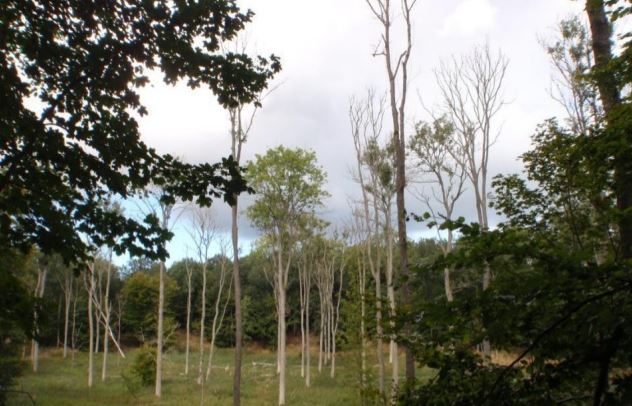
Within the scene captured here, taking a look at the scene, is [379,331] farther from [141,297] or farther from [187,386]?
[141,297]

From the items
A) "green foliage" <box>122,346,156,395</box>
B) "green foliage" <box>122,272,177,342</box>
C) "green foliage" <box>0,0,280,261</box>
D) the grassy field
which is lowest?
the grassy field

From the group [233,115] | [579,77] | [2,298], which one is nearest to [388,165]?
[233,115]

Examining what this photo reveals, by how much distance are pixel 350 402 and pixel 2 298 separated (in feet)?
59.6

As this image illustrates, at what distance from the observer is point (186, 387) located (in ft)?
84.7

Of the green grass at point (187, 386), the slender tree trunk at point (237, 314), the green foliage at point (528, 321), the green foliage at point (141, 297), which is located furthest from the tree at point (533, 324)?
the green foliage at point (141, 297)

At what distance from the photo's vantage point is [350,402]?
19484mm

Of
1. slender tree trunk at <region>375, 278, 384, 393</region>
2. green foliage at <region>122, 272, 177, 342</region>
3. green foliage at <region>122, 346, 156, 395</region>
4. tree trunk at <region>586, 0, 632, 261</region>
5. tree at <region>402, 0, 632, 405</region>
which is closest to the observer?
tree at <region>402, 0, 632, 405</region>

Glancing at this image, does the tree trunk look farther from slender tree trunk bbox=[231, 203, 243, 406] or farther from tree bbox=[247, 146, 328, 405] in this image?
tree bbox=[247, 146, 328, 405]

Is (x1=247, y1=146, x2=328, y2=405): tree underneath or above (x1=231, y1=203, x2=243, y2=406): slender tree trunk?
above

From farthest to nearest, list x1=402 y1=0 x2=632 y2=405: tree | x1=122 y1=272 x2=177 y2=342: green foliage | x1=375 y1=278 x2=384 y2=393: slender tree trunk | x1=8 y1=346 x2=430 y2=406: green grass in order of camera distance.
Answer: x1=122 y1=272 x2=177 y2=342: green foliage, x1=8 y1=346 x2=430 y2=406: green grass, x1=375 y1=278 x2=384 y2=393: slender tree trunk, x1=402 y1=0 x2=632 y2=405: tree

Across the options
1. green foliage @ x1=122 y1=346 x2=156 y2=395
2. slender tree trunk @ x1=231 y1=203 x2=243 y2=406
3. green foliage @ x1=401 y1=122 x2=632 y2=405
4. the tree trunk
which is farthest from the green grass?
green foliage @ x1=401 y1=122 x2=632 y2=405

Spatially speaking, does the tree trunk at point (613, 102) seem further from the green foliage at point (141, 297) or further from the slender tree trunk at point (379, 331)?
the green foliage at point (141, 297)

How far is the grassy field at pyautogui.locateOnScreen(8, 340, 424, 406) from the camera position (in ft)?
68.0

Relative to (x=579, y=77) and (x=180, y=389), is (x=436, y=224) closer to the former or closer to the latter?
(x=579, y=77)
